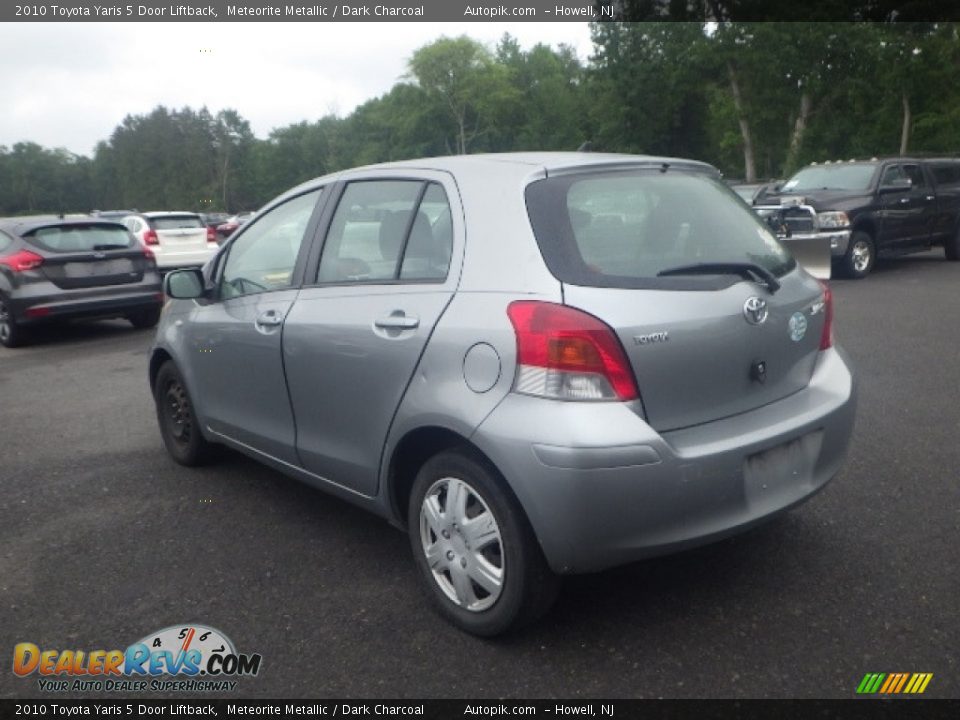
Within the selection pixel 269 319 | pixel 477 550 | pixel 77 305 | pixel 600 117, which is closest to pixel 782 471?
pixel 477 550

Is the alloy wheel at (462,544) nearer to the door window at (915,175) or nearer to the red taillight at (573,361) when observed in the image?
the red taillight at (573,361)

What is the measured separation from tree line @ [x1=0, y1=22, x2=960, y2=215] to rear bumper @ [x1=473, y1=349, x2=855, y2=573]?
2.14 metres

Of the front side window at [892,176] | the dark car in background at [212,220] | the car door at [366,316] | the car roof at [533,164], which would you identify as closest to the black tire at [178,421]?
the car door at [366,316]

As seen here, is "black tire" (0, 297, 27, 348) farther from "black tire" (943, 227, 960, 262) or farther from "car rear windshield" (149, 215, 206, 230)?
"black tire" (943, 227, 960, 262)

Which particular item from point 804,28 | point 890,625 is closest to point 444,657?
point 890,625

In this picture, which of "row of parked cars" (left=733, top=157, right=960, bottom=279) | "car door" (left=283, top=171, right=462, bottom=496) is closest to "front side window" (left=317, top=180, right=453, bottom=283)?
"car door" (left=283, top=171, right=462, bottom=496)

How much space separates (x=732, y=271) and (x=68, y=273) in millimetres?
9194

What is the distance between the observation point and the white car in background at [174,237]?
17.4m

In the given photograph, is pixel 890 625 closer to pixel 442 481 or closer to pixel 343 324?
pixel 442 481

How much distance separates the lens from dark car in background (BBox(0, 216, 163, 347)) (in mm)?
10336

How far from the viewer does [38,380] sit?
8492 millimetres
